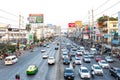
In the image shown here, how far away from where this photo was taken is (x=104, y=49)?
314 feet

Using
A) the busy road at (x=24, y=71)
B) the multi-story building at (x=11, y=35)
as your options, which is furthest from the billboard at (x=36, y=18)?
the busy road at (x=24, y=71)

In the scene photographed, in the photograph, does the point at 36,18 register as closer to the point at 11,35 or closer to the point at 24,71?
the point at 11,35

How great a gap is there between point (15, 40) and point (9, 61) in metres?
77.6

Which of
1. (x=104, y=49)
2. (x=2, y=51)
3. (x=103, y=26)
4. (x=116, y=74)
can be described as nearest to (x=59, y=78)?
(x=116, y=74)

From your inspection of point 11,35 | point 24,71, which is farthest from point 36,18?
point 24,71

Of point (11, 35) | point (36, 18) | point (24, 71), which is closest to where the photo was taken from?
point (24, 71)

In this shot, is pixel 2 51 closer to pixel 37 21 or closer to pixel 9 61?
pixel 9 61

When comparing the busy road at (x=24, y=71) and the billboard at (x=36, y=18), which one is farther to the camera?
the billboard at (x=36, y=18)

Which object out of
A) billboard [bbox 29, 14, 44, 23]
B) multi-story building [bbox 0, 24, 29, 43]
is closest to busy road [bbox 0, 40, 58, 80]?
multi-story building [bbox 0, 24, 29, 43]

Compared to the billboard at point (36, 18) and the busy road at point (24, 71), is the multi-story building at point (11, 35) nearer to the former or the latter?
the billboard at point (36, 18)

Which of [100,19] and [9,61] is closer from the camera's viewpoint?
[9,61]

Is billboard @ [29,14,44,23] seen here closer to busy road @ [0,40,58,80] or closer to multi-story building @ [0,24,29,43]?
multi-story building @ [0,24,29,43]

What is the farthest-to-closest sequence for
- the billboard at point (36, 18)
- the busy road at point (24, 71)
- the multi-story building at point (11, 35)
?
the billboard at point (36, 18) → the multi-story building at point (11, 35) → the busy road at point (24, 71)

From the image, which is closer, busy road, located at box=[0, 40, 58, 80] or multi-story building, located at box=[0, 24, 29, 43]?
busy road, located at box=[0, 40, 58, 80]
